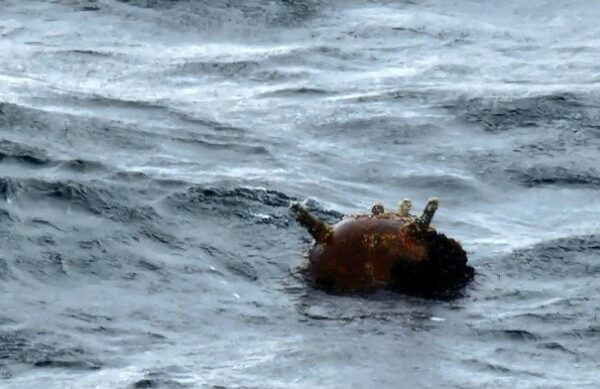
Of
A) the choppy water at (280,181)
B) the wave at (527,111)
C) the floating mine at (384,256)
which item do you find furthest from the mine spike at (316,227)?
the wave at (527,111)

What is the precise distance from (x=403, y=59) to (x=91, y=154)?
5.03m

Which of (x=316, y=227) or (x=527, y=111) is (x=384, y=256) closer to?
(x=316, y=227)

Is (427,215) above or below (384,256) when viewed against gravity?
above

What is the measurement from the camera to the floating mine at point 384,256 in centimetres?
976

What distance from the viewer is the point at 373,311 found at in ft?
30.8

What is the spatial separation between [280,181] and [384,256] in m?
2.54

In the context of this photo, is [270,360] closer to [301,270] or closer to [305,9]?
[301,270]

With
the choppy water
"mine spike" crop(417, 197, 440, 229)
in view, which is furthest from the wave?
"mine spike" crop(417, 197, 440, 229)

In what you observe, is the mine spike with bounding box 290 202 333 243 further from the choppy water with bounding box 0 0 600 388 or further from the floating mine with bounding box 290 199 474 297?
the choppy water with bounding box 0 0 600 388

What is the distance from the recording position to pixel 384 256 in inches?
385

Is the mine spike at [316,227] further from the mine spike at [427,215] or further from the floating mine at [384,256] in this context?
the mine spike at [427,215]

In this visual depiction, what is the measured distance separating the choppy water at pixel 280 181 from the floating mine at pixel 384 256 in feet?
0.54

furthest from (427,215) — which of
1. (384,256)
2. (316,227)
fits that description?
(316,227)

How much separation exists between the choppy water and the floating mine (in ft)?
0.54
